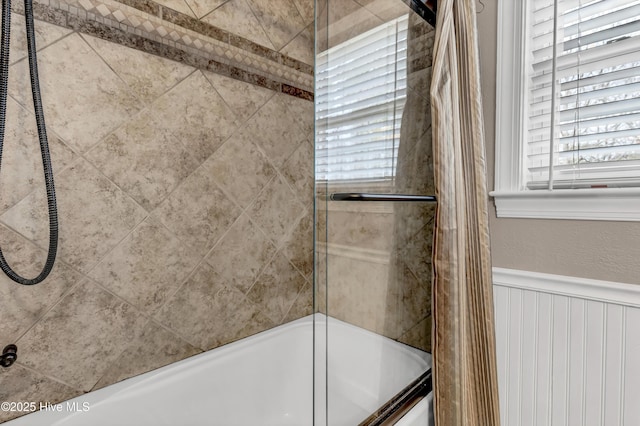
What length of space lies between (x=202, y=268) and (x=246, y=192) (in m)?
0.36

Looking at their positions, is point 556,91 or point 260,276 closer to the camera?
point 556,91

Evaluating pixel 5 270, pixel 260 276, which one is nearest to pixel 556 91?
pixel 260 276

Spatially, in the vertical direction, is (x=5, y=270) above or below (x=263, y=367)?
above

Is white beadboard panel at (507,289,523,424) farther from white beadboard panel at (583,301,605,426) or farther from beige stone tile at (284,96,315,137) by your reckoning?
beige stone tile at (284,96,315,137)

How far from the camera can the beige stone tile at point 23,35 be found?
2.92 ft

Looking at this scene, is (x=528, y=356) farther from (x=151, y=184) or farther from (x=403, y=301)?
(x=151, y=184)

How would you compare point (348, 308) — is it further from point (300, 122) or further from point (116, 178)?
point (300, 122)

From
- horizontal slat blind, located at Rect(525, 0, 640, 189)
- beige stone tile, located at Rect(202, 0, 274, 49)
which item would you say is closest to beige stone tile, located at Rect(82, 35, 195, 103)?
beige stone tile, located at Rect(202, 0, 274, 49)

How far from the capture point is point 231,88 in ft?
4.38

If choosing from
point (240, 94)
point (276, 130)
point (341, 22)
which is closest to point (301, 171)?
point (276, 130)

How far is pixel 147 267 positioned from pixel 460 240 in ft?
3.49

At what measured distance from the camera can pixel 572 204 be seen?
111 cm

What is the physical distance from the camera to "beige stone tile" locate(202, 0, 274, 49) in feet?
4.20

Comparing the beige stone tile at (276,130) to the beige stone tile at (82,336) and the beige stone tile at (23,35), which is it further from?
the beige stone tile at (82,336)
